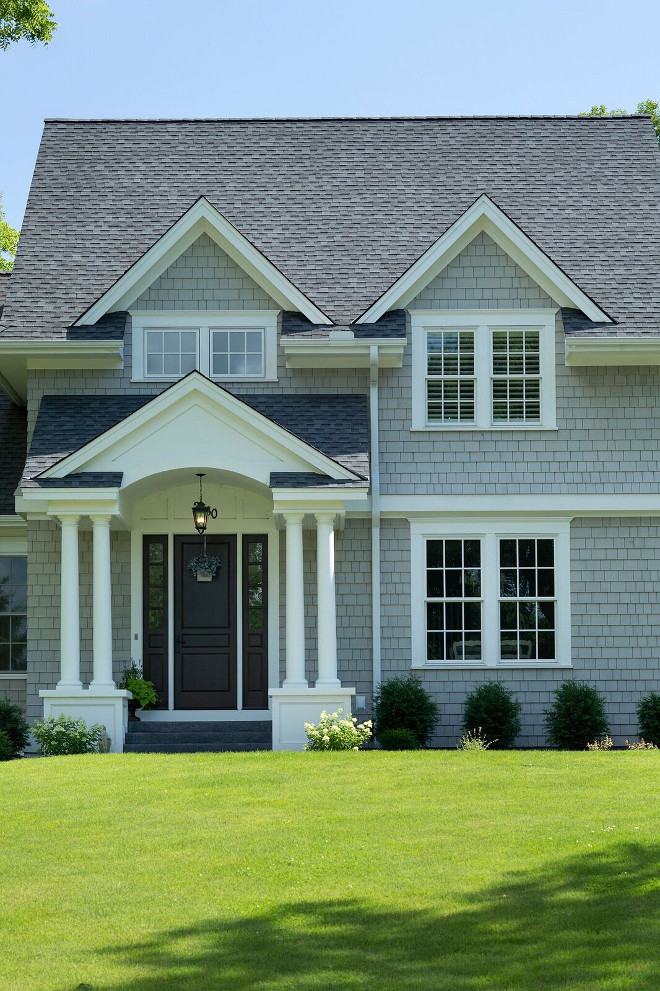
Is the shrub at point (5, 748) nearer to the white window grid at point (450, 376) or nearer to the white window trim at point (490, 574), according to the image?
the white window trim at point (490, 574)

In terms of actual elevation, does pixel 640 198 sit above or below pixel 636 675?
above

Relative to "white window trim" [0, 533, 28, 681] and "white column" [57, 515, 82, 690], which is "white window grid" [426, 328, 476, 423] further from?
"white window trim" [0, 533, 28, 681]

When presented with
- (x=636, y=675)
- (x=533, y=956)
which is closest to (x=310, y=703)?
(x=636, y=675)

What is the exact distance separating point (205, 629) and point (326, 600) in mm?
2362

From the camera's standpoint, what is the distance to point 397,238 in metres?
19.5

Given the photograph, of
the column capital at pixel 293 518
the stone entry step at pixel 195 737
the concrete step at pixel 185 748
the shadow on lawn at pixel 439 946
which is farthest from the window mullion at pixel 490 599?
the shadow on lawn at pixel 439 946

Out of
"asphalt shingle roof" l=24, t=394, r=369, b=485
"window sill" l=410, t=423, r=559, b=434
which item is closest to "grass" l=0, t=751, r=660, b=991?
"asphalt shingle roof" l=24, t=394, r=369, b=485

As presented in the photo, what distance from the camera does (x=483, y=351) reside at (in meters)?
18.0

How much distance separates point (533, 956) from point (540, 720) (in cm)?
1080

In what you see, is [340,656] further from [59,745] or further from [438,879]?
[438,879]

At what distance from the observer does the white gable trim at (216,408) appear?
15922mm

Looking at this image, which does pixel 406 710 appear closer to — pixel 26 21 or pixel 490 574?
pixel 490 574

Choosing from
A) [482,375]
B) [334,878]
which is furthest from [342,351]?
[334,878]

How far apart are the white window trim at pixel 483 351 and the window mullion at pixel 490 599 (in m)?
1.75
